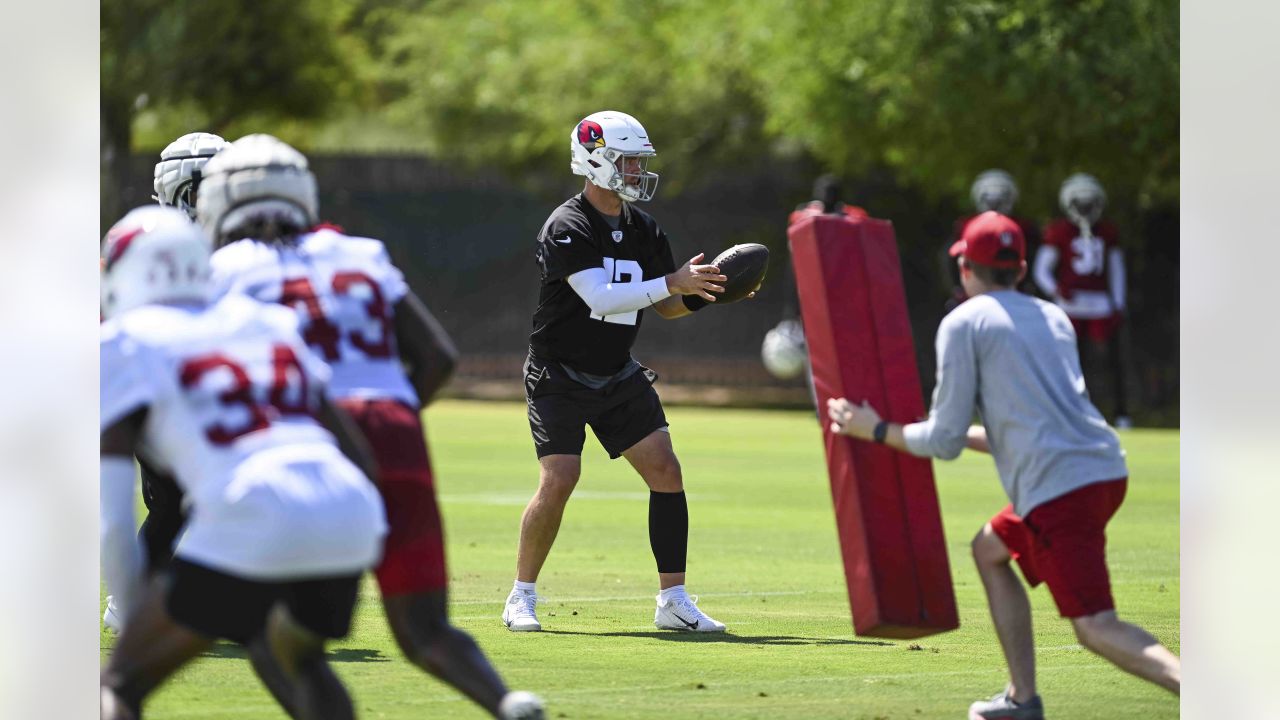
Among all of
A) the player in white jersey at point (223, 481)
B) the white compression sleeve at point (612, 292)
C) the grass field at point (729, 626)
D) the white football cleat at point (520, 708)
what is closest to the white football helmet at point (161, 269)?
the player in white jersey at point (223, 481)

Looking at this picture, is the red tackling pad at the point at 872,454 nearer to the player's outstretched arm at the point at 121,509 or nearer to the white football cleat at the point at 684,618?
the white football cleat at the point at 684,618

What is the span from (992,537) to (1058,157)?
16.7 meters

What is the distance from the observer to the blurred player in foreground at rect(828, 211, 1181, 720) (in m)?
6.75

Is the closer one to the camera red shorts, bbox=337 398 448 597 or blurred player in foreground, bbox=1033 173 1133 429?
red shorts, bbox=337 398 448 597

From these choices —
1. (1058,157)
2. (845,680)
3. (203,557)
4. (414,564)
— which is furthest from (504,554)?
(1058,157)

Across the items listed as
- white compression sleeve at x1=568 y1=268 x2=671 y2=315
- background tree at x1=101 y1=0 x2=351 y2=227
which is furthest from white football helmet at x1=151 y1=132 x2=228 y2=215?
background tree at x1=101 y1=0 x2=351 y2=227

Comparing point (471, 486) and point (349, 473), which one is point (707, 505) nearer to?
point (471, 486)

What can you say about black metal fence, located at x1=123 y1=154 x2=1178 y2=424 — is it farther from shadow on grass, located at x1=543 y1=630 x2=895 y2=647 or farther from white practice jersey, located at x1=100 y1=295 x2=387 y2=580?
white practice jersey, located at x1=100 y1=295 x2=387 y2=580

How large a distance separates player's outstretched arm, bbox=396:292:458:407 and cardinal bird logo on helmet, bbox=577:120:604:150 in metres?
3.04

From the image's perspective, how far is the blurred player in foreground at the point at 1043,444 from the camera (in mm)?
6750

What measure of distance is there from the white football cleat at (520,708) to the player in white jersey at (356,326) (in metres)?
0.16

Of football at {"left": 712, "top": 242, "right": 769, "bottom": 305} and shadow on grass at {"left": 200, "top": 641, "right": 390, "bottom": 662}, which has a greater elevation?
football at {"left": 712, "top": 242, "right": 769, "bottom": 305}

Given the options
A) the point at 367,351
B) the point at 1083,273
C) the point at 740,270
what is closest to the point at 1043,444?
the point at 367,351
